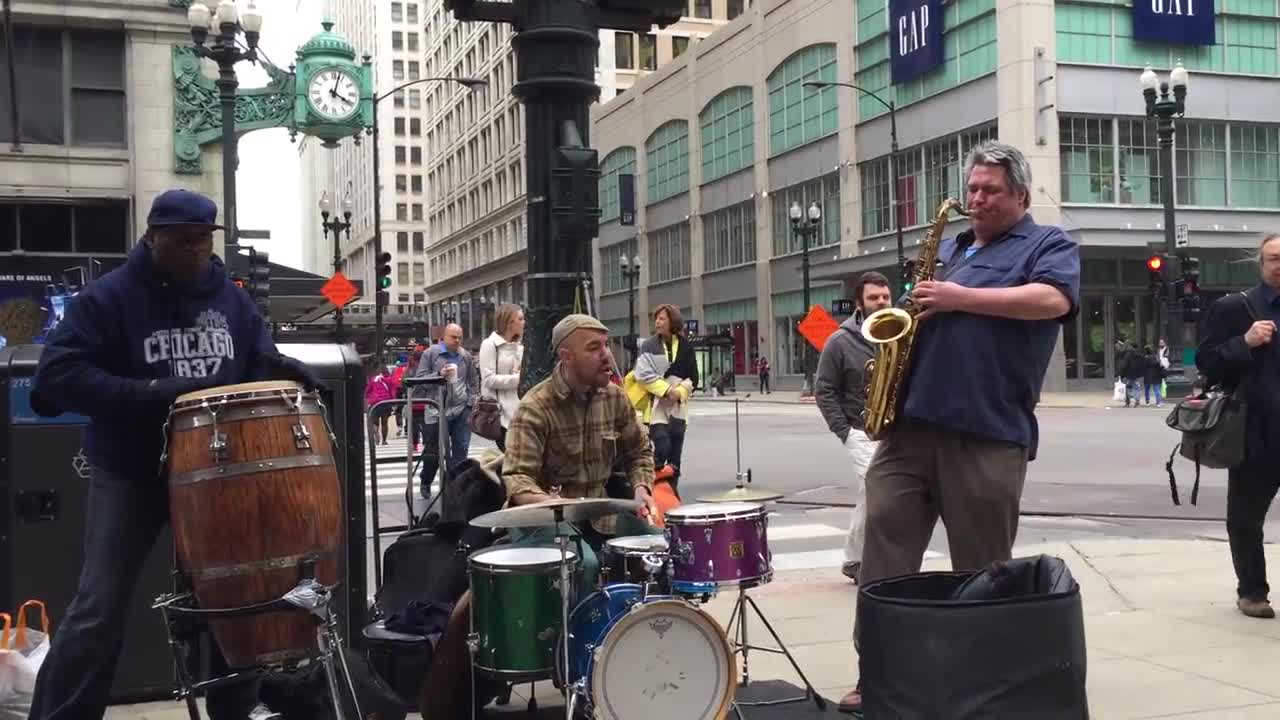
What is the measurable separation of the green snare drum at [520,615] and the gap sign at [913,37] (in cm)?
4030

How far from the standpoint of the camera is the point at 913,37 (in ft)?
140

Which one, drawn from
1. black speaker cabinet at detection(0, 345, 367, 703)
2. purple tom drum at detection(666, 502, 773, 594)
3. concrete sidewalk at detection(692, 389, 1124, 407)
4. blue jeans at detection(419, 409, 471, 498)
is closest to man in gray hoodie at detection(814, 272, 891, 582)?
purple tom drum at detection(666, 502, 773, 594)

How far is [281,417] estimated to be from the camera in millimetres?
3871

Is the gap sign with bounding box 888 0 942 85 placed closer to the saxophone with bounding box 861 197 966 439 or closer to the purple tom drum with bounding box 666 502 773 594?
the saxophone with bounding box 861 197 966 439

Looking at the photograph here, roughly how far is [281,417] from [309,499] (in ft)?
0.92

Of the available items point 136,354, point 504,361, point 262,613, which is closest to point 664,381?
point 504,361

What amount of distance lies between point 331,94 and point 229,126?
4.25 meters

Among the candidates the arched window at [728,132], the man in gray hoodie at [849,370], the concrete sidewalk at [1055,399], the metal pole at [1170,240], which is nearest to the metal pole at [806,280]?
the concrete sidewalk at [1055,399]

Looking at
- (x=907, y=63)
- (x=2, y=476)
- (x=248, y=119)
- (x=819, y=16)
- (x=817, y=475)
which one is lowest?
(x=817, y=475)

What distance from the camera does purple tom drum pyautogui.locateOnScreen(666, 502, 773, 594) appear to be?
14.7 feet

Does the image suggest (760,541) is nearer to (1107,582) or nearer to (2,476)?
(2,476)

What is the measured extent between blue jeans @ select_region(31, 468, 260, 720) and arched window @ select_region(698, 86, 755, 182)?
5262 centimetres

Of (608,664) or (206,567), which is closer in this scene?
(206,567)

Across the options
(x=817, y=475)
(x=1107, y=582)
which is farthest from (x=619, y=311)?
(x=1107, y=582)
